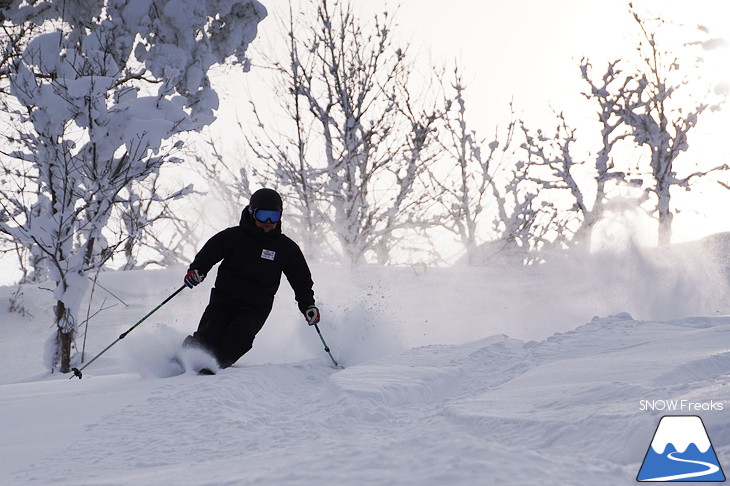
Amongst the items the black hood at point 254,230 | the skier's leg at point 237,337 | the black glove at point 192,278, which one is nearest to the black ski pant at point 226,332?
the skier's leg at point 237,337

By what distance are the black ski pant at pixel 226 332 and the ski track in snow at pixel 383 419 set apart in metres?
0.43

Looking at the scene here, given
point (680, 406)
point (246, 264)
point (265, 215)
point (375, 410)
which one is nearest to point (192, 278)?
point (246, 264)

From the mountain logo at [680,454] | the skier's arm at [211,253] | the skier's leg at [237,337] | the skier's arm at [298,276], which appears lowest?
the mountain logo at [680,454]

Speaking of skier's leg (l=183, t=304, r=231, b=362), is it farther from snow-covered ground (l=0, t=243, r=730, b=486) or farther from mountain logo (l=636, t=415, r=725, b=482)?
mountain logo (l=636, t=415, r=725, b=482)

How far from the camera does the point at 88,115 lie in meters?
6.98

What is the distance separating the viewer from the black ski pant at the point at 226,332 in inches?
191

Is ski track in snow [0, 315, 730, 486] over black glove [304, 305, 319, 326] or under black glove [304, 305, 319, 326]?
under

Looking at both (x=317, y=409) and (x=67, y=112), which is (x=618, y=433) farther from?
(x=67, y=112)

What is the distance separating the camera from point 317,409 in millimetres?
3414

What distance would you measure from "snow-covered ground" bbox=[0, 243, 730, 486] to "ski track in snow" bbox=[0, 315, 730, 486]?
0.01 m

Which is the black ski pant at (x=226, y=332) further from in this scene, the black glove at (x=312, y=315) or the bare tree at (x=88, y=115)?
the bare tree at (x=88, y=115)

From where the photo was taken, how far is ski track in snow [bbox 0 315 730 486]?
2.10 metres

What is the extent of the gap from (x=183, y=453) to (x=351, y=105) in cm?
1396

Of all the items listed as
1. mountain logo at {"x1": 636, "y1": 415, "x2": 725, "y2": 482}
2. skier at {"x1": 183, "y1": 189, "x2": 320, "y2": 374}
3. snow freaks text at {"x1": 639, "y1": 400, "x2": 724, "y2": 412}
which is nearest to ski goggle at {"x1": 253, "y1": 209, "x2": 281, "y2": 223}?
skier at {"x1": 183, "y1": 189, "x2": 320, "y2": 374}
